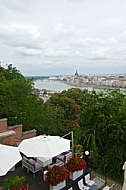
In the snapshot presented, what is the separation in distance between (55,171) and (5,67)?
34.1 feet

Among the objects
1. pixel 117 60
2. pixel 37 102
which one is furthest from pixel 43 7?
pixel 117 60

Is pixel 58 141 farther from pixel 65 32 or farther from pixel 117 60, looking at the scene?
pixel 117 60

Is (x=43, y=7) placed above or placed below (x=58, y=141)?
above

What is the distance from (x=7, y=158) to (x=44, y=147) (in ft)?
4.64

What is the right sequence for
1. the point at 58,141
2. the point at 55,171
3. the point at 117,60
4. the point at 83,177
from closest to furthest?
1. the point at 55,171
2. the point at 83,177
3. the point at 58,141
4. the point at 117,60

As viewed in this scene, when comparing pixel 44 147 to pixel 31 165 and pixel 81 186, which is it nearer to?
pixel 31 165

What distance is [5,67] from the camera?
48.7 ft

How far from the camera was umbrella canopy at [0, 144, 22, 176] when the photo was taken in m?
5.88

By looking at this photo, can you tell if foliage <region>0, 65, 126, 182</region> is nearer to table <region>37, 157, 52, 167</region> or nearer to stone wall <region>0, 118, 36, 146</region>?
stone wall <region>0, 118, 36, 146</region>

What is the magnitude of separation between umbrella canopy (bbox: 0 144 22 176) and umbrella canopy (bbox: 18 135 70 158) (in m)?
0.65

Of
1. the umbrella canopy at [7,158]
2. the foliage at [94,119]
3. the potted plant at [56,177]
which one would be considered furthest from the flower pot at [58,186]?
the foliage at [94,119]

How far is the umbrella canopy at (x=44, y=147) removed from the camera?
22.8 feet

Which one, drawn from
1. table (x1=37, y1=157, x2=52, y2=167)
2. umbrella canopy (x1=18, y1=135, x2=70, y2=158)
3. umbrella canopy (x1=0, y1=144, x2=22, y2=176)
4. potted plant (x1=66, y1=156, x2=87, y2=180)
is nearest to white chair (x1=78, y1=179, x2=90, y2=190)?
potted plant (x1=66, y1=156, x2=87, y2=180)

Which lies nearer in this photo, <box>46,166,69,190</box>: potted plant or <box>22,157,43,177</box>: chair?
<box>46,166,69,190</box>: potted plant
